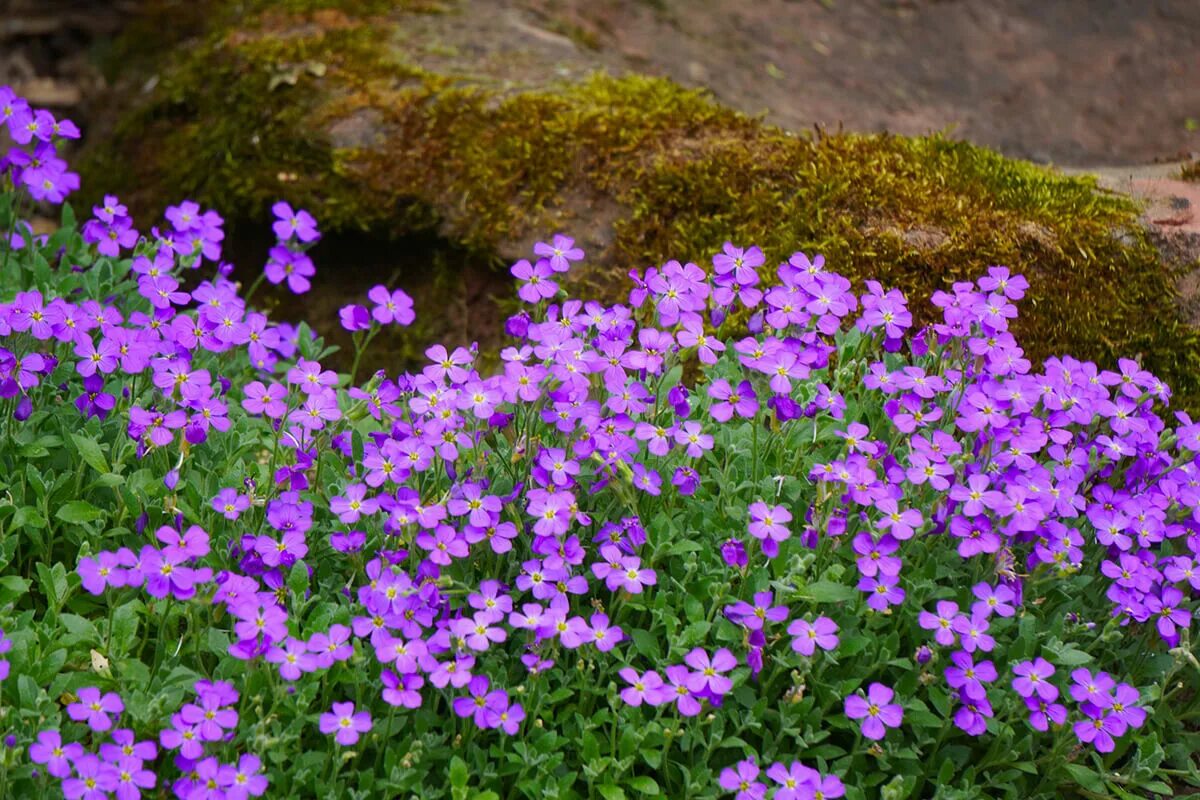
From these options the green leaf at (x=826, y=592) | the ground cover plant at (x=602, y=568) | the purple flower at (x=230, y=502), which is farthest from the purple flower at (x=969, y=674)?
the purple flower at (x=230, y=502)

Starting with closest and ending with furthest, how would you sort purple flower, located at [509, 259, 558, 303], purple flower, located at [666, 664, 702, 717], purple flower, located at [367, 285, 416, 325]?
purple flower, located at [666, 664, 702, 717] → purple flower, located at [509, 259, 558, 303] → purple flower, located at [367, 285, 416, 325]

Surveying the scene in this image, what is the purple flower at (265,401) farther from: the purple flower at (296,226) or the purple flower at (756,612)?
the purple flower at (756,612)

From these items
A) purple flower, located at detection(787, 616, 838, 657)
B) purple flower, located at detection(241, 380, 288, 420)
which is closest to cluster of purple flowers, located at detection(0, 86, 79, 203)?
purple flower, located at detection(241, 380, 288, 420)

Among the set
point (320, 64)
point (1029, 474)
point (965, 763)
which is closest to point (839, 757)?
point (965, 763)

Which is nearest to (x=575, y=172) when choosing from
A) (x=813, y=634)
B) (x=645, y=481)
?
(x=645, y=481)

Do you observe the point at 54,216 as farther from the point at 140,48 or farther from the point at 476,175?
the point at 476,175

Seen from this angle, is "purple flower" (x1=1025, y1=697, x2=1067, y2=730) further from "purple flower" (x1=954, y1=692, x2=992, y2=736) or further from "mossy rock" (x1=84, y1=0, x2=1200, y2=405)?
"mossy rock" (x1=84, y1=0, x2=1200, y2=405)

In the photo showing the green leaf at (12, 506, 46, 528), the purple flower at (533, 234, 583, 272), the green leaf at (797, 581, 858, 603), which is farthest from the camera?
the purple flower at (533, 234, 583, 272)
